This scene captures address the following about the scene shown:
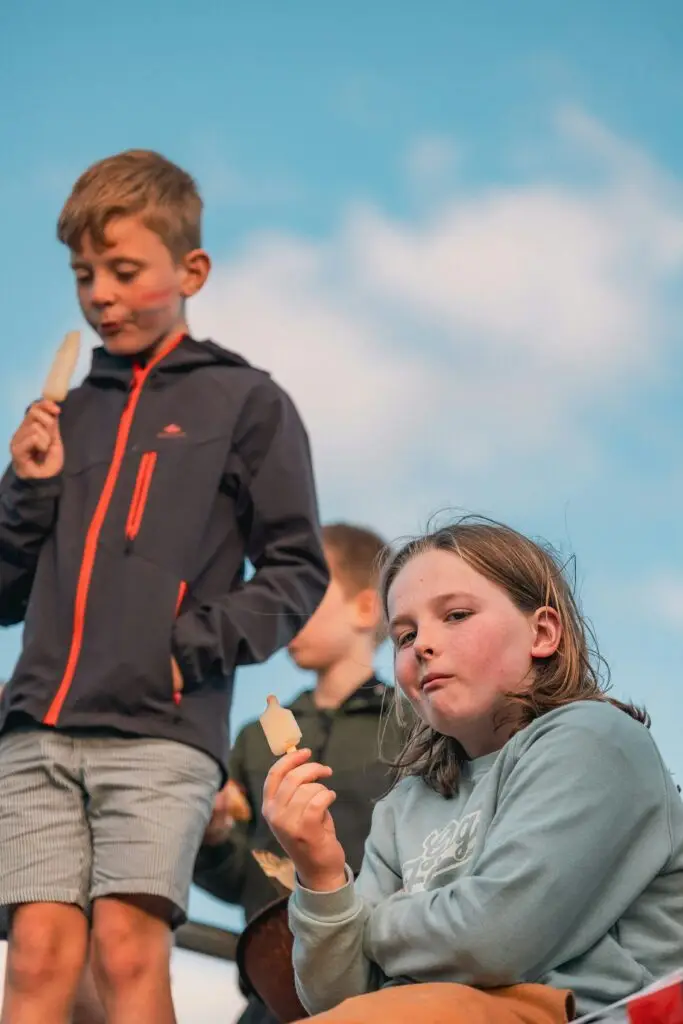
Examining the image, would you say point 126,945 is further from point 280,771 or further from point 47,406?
point 47,406

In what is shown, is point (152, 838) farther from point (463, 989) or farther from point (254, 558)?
point (463, 989)

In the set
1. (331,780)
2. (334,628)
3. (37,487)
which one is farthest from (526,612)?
(334,628)

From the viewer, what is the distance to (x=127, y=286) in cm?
280

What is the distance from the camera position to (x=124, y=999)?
2240 mm

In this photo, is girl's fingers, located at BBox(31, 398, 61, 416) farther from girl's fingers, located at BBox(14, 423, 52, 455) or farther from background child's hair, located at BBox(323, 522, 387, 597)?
background child's hair, located at BBox(323, 522, 387, 597)

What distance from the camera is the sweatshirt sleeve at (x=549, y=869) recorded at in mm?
1583

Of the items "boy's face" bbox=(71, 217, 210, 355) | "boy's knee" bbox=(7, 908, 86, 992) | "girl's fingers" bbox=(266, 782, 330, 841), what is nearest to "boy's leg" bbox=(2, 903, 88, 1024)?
"boy's knee" bbox=(7, 908, 86, 992)

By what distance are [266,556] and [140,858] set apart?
0.60m

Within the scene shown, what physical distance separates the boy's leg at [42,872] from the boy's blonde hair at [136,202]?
3.18 feet

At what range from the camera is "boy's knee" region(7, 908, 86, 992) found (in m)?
2.27

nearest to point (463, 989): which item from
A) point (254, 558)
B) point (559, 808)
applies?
point (559, 808)

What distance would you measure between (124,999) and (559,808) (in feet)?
2.99

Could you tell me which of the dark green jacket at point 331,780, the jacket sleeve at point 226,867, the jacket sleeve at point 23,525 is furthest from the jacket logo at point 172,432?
the jacket sleeve at point 226,867

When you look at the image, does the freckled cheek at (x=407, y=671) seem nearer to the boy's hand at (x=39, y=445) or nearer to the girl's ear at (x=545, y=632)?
the girl's ear at (x=545, y=632)
